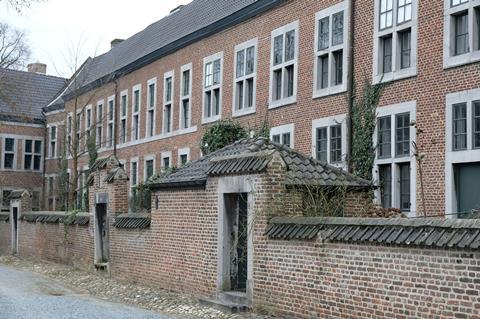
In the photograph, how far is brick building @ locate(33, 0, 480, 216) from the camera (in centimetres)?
1688

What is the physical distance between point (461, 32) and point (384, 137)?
359cm

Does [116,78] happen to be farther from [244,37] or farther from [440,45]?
[440,45]

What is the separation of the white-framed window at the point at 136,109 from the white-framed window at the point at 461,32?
22.3 meters

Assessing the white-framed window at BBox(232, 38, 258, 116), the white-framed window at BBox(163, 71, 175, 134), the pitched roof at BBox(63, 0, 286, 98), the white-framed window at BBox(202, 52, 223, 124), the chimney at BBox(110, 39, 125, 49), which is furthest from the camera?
the chimney at BBox(110, 39, 125, 49)

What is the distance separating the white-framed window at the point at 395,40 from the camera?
18297mm

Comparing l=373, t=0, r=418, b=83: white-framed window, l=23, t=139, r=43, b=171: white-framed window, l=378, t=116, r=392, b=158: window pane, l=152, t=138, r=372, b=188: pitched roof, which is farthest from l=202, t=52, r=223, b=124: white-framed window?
l=23, t=139, r=43, b=171: white-framed window

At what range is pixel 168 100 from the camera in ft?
111

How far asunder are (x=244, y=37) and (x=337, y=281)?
696 inches

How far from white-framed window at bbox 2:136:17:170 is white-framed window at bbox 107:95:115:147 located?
1233 centimetres

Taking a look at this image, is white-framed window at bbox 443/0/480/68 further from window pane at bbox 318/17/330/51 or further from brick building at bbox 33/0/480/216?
window pane at bbox 318/17/330/51

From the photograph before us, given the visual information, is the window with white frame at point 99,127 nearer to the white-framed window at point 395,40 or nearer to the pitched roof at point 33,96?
the pitched roof at point 33,96

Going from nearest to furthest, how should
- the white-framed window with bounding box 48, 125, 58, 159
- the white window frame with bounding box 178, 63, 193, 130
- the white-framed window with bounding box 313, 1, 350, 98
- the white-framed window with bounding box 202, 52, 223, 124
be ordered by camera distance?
the white-framed window with bounding box 313, 1, 350, 98 < the white-framed window with bounding box 202, 52, 223, 124 < the white window frame with bounding box 178, 63, 193, 130 < the white-framed window with bounding box 48, 125, 58, 159

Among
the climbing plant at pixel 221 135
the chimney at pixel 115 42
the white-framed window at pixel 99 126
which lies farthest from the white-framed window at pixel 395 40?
the chimney at pixel 115 42

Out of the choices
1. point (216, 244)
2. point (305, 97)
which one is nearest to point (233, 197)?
point (216, 244)
